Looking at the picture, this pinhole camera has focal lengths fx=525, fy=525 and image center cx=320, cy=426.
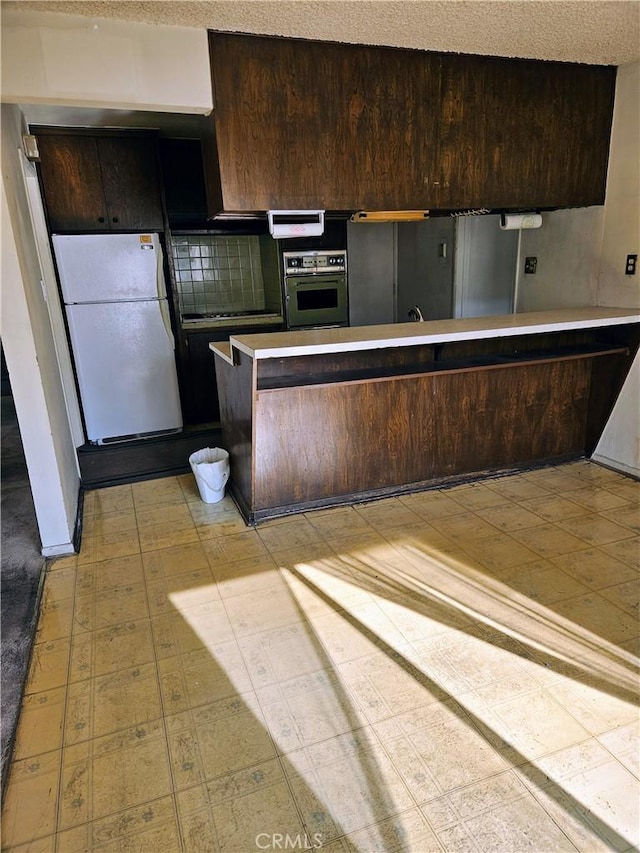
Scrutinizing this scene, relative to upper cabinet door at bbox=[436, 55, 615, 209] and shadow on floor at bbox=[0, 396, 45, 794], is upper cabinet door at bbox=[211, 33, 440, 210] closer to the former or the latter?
upper cabinet door at bbox=[436, 55, 615, 209]

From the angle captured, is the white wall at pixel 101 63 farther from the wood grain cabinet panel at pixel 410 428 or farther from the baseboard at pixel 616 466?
the baseboard at pixel 616 466

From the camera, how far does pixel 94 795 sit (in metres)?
Result: 1.52

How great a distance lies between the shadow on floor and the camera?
1.87 meters

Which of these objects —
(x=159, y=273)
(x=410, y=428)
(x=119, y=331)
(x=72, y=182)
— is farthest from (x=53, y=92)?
(x=410, y=428)

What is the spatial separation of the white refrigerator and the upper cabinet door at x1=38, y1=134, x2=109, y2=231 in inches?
6.8

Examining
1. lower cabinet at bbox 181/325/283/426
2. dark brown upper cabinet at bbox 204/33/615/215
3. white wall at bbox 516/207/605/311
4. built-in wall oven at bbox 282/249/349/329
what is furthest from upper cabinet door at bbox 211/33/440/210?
lower cabinet at bbox 181/325/283/426

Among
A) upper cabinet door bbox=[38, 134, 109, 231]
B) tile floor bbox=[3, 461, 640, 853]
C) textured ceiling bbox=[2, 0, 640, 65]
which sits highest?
textured ceiling bbox=[2, 0, 640, 65]

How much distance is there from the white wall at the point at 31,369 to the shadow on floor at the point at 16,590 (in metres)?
0.19

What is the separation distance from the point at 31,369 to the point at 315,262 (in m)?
3.02

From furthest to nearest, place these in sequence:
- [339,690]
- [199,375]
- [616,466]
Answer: [199,375] < [616,466] < [339,690]

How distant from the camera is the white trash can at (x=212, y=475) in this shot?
328cm

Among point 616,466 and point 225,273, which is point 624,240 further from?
point 225,273

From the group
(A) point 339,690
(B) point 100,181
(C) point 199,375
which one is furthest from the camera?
(C) point 199,375

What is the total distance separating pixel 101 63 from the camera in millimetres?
2432
